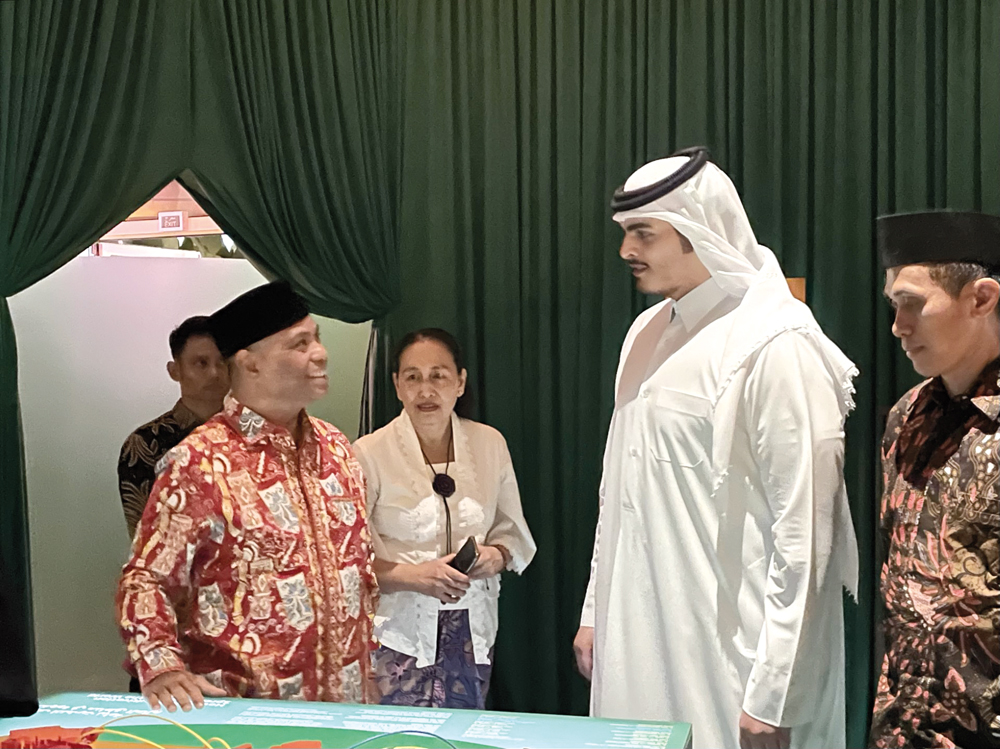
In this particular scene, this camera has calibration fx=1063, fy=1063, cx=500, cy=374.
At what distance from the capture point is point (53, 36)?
8.20ft

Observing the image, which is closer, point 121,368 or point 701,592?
point 701,592

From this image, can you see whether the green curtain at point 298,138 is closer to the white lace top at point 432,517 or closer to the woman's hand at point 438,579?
the white lace top at point 432,517

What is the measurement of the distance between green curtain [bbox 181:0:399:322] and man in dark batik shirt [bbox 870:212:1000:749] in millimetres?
1147

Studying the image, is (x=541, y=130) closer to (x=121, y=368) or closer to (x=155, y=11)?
(x=155, y=11)

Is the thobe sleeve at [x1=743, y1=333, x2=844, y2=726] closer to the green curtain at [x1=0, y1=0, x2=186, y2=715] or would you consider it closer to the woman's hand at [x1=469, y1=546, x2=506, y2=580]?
the woman's hand at [x1=469, y1=546, x2=506, y2=580]

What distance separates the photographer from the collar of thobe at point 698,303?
7.04 ft

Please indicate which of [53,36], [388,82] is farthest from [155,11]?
[388,82]

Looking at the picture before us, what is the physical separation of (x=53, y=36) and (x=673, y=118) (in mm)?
1461

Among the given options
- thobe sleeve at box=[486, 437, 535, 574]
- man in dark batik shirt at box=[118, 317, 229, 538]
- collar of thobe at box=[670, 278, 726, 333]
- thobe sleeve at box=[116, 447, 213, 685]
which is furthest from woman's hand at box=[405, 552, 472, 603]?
collar of thobe at box=[670, 278, 726, 333]

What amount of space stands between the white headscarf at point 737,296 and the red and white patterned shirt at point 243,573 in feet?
2.78

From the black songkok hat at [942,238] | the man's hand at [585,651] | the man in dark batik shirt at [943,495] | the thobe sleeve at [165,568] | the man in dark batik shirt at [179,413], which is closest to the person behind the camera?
the man in dark batik shirt at [943,495]

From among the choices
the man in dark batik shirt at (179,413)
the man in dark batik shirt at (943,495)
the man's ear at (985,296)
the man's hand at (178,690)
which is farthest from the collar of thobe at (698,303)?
the man's hand at (178,690)

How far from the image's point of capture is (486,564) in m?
2.36

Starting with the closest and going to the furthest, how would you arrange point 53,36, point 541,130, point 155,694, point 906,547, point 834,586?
point 906,547
point 834,586
point 155,694
point 541,130
point 53,36
